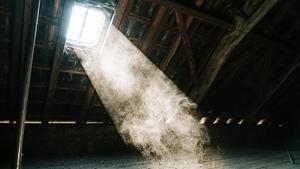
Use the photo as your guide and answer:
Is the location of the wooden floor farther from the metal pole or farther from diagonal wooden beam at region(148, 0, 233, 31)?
diagonal wooden beam at region(148, 0, 233, 31)

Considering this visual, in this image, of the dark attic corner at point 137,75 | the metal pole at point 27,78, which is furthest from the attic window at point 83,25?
the metal pole at point 27,78

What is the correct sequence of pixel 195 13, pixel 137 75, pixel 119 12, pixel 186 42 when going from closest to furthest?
pixel 119 12 → pixel 195 13 → pixel 186 42 → pixel 137 75

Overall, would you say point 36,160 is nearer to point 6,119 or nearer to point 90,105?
point 6,119

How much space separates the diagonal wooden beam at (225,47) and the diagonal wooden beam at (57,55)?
2667mm

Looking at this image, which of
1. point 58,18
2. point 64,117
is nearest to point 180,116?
point 64,117

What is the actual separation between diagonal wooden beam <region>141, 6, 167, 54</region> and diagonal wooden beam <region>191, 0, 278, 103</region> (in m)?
1.31

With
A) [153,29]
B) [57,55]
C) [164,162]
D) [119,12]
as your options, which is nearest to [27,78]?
[57,55]

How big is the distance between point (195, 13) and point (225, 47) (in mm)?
982

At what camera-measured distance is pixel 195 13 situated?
4.31 metres

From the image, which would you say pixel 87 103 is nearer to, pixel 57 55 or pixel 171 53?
pixel 57 55

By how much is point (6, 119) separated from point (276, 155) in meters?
5.69

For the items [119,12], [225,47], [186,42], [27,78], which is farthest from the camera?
[225,47]

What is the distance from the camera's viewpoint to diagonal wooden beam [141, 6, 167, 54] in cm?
424

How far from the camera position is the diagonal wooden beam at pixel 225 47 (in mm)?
4359
